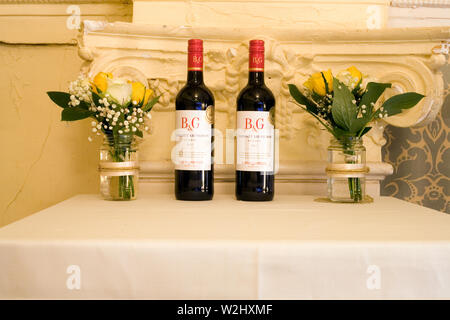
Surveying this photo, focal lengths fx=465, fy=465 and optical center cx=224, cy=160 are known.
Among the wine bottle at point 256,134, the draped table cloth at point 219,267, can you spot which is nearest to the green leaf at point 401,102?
the wine bottle at point 256,134

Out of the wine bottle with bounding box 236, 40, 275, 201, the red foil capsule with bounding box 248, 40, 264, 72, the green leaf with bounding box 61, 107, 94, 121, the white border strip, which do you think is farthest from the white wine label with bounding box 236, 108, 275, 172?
the white border strip

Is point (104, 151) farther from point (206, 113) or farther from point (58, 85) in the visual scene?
point (58, 85)

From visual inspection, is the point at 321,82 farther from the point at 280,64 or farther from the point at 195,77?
the point at 195,77

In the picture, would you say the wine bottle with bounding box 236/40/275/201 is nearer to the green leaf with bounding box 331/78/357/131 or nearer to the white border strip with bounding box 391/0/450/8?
the green leaf with bounding box 331/78/357/131

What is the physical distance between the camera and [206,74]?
4.12 ft

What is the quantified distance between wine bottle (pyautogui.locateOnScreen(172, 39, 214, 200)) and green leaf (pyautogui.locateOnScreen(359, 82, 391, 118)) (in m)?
0.35

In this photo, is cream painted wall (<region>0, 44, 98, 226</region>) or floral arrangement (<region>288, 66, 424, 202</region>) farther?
cream painted wall (<region>0, 44, 98, 226</region>)

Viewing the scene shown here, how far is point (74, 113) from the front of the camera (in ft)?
3.50

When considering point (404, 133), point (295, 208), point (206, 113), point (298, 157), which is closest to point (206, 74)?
point (206, 113)

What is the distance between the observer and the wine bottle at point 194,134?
1.06 m

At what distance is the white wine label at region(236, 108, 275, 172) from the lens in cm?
107

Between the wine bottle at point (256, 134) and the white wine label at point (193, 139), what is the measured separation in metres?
0.08
